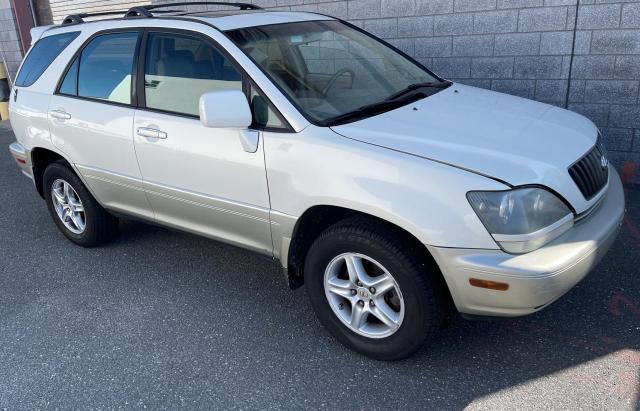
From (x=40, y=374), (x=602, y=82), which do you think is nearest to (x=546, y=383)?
(x=40, y=374)

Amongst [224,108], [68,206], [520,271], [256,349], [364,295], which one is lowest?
Answer: [256,349]

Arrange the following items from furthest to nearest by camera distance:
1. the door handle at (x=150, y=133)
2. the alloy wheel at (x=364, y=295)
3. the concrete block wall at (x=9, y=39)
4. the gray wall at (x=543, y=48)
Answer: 1. the concrete block wall at (x=9, y=39)
2. the gray wall at (x=543, y=48)
3. the door handle at (x=150, y=133)
4. the alloy wheel at (x=364, y=295)

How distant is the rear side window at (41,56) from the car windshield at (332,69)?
1.79m

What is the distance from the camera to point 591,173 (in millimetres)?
3012

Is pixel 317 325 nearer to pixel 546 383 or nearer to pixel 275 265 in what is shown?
pixel 275 265

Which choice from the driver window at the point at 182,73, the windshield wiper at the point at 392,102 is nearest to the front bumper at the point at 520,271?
the windshield wiper at the point at 392,102

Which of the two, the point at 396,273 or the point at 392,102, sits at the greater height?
the point at 392,102

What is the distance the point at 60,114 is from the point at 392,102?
8.13ft

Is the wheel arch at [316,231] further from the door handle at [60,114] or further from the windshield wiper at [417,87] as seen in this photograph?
the door handle at [60,114]

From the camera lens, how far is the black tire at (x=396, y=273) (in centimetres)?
276

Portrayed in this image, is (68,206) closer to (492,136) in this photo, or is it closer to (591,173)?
(492,136)

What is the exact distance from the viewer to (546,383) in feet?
9.29

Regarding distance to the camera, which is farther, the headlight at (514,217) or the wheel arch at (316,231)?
the wheel arch at (316,231)

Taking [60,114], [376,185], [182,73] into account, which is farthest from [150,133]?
[376,185]
